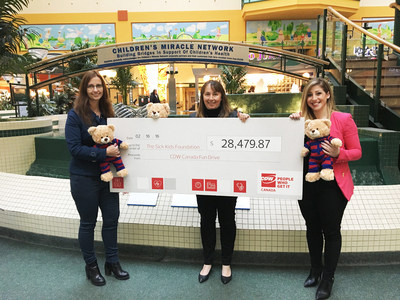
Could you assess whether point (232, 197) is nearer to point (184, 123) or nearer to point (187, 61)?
point (184, 123)

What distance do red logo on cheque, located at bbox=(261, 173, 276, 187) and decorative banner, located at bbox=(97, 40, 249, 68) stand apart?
120 inches

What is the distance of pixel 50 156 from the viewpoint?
185 inches

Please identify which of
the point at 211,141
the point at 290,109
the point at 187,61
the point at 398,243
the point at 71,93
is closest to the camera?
the point at 211,141

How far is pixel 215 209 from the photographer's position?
80.8 inches

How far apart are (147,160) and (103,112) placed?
460mm

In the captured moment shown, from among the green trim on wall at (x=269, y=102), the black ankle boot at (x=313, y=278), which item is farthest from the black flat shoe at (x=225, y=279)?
the green trim on wall at (x=269, y=102)

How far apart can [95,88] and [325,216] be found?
166cm

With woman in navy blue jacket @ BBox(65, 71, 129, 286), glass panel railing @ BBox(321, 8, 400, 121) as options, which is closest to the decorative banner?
glass panel railing @ BBox(321, 8, 400, 121)

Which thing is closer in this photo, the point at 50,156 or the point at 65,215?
the point at 65,215

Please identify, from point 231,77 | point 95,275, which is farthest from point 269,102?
point 95,275

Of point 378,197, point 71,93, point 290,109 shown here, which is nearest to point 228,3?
point 71,93

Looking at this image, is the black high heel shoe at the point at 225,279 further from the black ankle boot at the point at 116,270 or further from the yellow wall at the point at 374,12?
the yellow wall at the point at 374,12

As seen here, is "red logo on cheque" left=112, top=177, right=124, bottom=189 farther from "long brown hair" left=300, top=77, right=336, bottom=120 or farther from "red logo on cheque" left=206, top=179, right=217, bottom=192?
"long brown hair" left=300, top=77, right=336, bottom=120

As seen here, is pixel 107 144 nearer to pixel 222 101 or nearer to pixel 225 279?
pixel 222 101
